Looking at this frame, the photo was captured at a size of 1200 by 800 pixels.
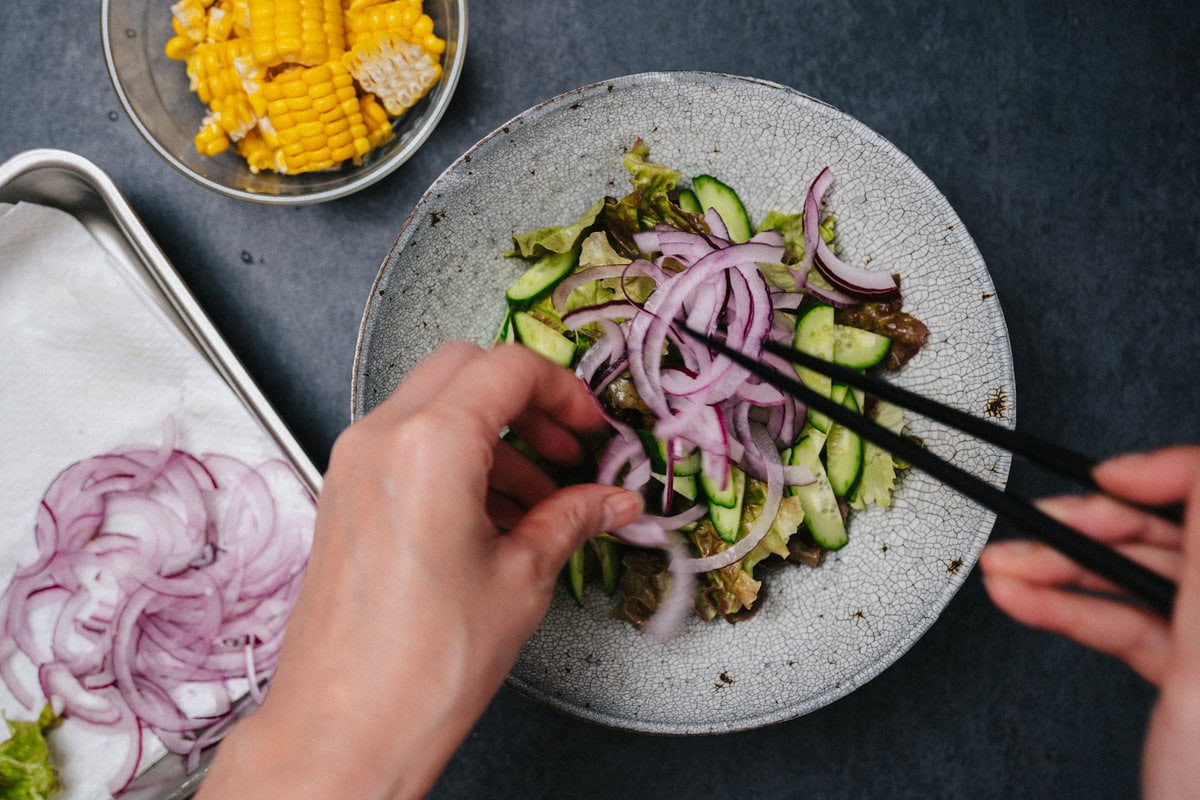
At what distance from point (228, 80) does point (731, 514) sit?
3.87 ft

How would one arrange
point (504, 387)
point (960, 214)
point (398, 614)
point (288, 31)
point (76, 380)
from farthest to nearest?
1. point (960, 214)
2. point (76, 380)
3. point (288, 31)
4. point (504, 387)
5. point (398, 614)

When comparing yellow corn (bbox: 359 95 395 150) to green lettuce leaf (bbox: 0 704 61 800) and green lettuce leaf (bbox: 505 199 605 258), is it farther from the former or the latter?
green lettuce leaf (bbox: 0 704 61 800)

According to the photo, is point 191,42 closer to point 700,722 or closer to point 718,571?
Result: point 718,571

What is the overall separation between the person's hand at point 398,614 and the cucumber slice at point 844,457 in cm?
62

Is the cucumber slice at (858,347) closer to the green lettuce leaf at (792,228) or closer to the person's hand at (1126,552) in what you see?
the green lettuce leaf at (792,228)

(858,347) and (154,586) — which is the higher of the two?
(858,347)

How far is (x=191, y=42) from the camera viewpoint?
4.76 ft

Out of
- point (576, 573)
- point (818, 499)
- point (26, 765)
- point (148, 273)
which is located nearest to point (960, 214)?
point (818, 499)

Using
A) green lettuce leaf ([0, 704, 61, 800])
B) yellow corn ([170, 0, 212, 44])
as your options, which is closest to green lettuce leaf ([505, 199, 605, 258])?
yellow corn ([170, 0, 212, 44])

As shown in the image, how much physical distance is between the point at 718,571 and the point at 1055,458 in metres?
0.63

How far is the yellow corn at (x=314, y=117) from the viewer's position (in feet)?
4.54

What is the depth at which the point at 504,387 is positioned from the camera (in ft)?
3.27

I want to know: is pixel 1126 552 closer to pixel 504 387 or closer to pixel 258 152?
pixel 504 387

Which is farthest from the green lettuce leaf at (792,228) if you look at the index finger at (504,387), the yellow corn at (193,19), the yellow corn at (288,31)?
the yellow corn at (193,19)
